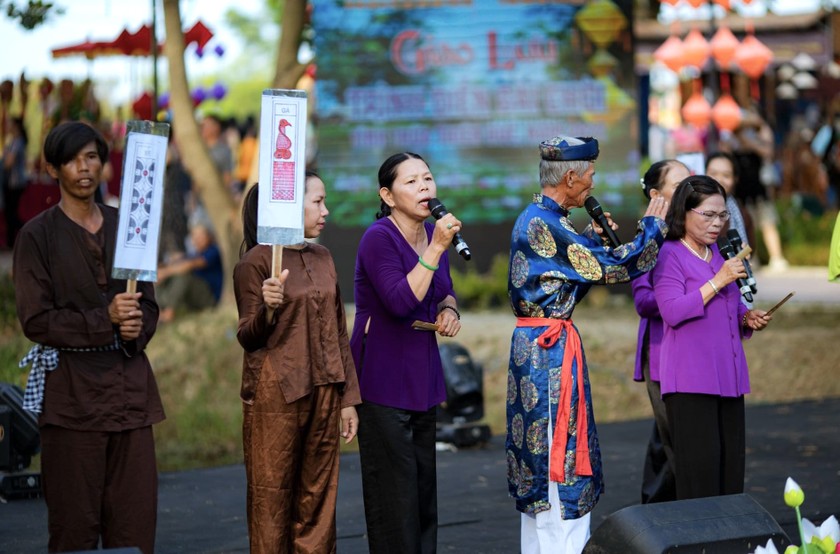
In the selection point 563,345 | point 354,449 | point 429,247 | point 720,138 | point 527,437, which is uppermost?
point 720,138

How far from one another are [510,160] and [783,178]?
39.1ft

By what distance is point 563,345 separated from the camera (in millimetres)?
5660

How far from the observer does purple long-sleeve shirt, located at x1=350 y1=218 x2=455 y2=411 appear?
18.6 ft

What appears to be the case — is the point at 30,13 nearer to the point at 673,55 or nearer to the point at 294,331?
the point at 294,331

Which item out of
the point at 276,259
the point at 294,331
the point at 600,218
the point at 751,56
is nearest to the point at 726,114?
the point at 751,56

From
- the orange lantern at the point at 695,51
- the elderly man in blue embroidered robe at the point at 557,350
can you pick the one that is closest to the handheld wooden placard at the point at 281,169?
the elderly man in blue embroidered robe at the point at 557,350

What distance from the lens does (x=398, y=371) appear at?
5.71m

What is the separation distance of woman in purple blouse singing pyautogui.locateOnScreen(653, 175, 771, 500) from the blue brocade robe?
600mm

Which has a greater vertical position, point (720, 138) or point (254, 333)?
point (720, 138)

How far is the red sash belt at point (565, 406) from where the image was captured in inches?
221

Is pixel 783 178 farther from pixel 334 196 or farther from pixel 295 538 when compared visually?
pixel 295 538

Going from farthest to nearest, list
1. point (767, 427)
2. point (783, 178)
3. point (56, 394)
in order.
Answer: point (783, 178), point (767, 427), point (56, 394)

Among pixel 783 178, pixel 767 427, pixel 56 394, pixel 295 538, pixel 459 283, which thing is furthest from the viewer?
pixel 783 178

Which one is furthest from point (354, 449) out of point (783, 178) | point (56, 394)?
point (783, 178)
